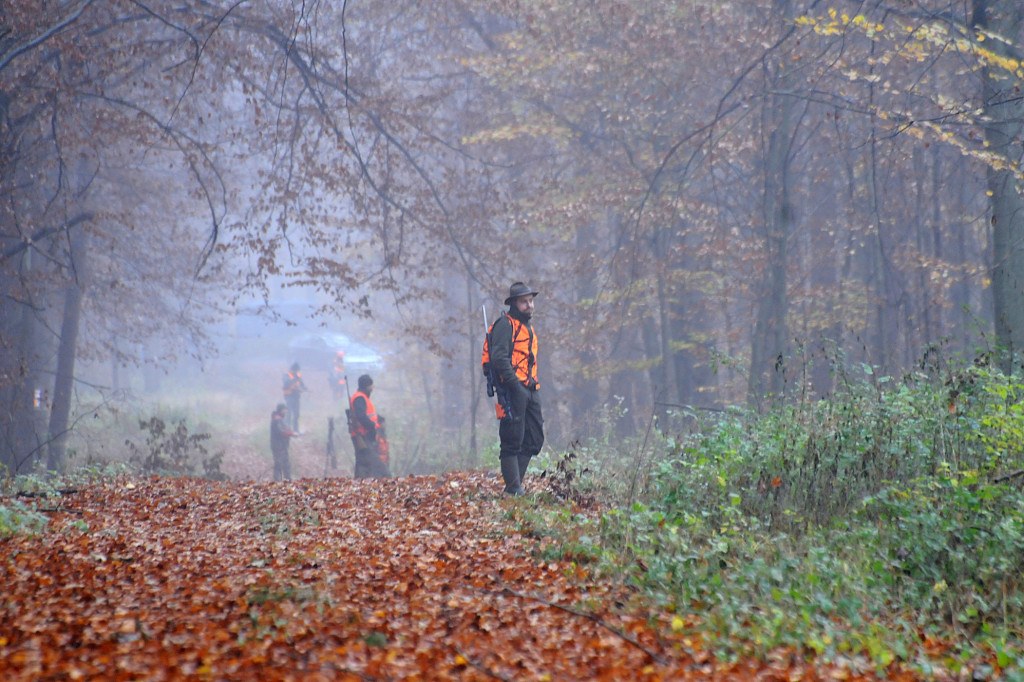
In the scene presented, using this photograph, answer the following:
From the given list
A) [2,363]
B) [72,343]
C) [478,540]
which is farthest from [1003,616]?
[72,343]

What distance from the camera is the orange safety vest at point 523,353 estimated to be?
8.13 meters

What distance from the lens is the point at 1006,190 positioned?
940 cm

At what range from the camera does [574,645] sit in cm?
453

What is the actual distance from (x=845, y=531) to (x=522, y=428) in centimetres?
314

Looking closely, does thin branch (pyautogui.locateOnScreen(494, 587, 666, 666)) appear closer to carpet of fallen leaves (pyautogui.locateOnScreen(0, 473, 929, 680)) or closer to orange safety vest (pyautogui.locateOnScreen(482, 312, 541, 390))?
carpet of fallen leaves (pyautogui.locateOnScreen(0, 473, 929, 680))

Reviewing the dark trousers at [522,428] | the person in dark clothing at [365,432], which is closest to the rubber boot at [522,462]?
the dark trousers at [522,428]

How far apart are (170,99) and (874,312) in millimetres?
14597

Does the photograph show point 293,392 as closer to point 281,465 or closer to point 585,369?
point 281,465

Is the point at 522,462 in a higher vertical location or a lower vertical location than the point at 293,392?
lower

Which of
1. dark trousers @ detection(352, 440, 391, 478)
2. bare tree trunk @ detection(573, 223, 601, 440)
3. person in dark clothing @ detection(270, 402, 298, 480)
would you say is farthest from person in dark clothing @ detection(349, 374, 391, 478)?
person in dark clothing @ detection(270, 402, 298, 480)

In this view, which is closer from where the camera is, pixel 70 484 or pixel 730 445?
pixel 730 445

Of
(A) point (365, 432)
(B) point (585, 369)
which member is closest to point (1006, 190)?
(B) point (585, 369)

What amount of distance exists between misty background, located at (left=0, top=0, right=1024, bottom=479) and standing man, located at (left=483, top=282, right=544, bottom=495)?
142 inches

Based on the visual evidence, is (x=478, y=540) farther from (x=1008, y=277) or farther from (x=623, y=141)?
(x=623, y=141)
